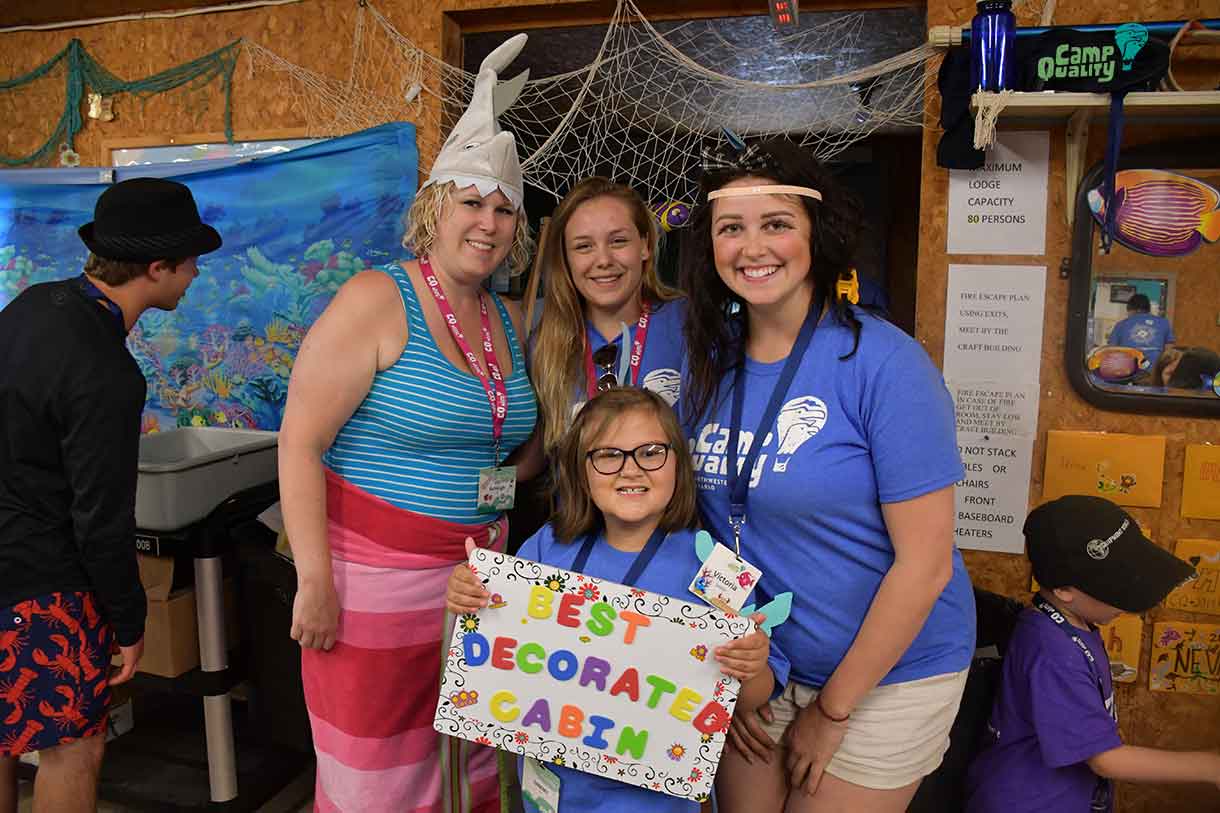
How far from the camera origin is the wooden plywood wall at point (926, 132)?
7.71 ft

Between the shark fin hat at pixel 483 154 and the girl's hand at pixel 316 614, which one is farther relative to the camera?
the shark fin hat at pixel 483 154

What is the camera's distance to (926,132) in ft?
8.02

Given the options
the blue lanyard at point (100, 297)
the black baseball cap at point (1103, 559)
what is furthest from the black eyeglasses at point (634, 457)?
the blue lanyard at point (100, 297)

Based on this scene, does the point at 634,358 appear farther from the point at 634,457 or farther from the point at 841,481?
the point at 841,481

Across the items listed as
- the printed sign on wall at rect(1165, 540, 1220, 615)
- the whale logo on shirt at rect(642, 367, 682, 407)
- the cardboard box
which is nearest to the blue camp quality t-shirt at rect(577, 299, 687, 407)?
the whale logo on shirt at rect(642, 367, 682, 407)

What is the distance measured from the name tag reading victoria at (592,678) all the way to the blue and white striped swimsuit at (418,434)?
37cm

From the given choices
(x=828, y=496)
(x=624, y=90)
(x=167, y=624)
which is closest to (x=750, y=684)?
(x=828, y=496)

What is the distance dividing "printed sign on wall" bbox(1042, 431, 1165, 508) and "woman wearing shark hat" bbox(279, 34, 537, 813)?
1.58 meters

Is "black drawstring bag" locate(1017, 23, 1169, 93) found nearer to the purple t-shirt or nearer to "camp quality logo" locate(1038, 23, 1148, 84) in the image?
"camp quality logo" locate(1038, 23, 1148, 84)

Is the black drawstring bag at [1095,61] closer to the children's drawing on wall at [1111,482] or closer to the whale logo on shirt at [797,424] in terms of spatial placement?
the children's drawing on wall at [1111,482]

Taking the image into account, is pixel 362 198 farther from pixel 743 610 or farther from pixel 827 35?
pixel 743 610

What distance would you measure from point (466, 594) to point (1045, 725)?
3.63ft

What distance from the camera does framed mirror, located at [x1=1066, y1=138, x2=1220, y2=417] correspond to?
2.25 m

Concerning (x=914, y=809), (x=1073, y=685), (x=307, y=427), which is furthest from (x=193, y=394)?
(x=1073, y=685)
